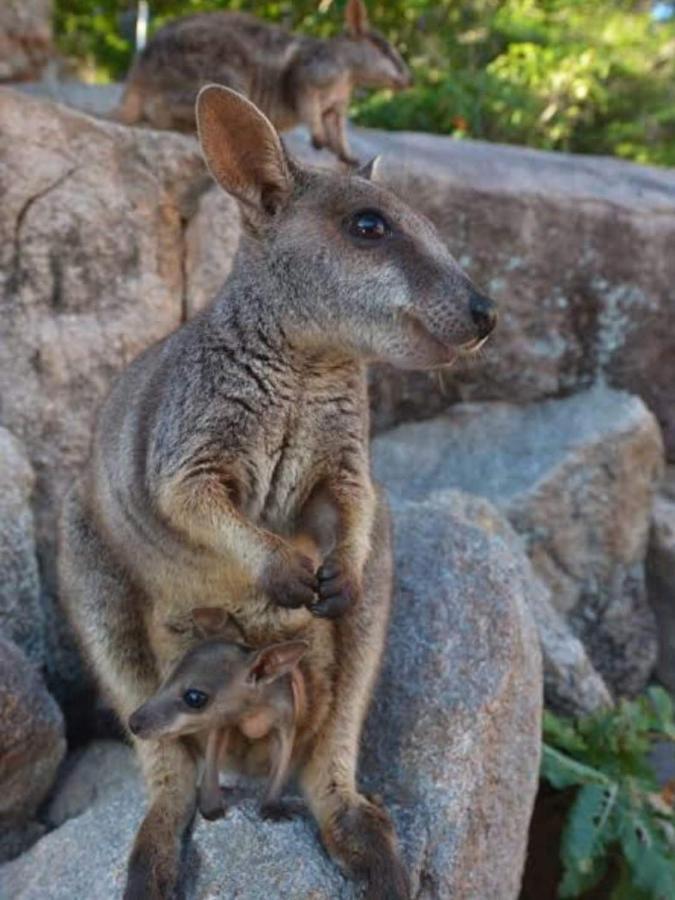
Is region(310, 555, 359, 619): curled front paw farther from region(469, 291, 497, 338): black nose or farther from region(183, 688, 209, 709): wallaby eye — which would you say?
region(469, 291, 497, 338): black nose

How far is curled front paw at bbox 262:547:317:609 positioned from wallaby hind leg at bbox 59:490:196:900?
2.14ft

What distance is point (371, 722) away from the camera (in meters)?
3.81

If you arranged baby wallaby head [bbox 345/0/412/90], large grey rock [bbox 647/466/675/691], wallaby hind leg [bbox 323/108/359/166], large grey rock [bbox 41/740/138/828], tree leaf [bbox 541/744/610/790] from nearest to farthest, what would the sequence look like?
large grey rock [bbox 41/740/138/828], tree leaf [bbox 541/744/610/790], large grey rock [bbox 647/466/675/691], wallaby hind leg [bbox 323/108/359/166], baby wallaby head [bbox 345/0/412/90]

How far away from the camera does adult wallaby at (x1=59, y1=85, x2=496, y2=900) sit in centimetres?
306

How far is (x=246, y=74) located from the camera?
6980mm

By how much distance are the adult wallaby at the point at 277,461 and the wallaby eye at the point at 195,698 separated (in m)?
0.28

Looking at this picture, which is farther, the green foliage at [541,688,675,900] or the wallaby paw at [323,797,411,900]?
the green foliage at [541,688,675,900]

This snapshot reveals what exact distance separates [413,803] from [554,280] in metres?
3.74

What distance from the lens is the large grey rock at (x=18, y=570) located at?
4328 mm

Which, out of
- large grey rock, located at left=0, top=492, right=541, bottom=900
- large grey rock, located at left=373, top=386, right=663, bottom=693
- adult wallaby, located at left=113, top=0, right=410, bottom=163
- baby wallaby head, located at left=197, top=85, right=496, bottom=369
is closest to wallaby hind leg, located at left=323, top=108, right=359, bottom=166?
adult wallaby, located at left=113, top=0, right=410, bottom=163

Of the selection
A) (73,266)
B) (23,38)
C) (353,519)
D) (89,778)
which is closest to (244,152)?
(353,519)

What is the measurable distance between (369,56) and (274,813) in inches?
232

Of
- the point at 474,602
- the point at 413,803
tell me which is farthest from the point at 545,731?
the point at 413,803

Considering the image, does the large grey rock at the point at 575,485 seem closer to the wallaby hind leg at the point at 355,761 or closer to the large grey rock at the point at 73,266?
the large grey rock at the point at 73,266
